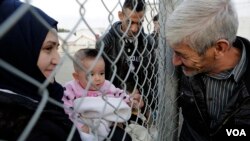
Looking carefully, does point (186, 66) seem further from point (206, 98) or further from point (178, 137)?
point (178, 137)

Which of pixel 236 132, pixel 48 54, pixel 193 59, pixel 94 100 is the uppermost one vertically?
pixel 48 54

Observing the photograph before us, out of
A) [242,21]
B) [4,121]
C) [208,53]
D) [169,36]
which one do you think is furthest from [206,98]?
[242,21]

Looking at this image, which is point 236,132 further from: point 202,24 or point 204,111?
point 202,24

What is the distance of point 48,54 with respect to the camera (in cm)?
118

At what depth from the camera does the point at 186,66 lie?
165 cm

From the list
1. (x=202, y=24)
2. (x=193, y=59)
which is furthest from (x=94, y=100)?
(x=202, y=24)

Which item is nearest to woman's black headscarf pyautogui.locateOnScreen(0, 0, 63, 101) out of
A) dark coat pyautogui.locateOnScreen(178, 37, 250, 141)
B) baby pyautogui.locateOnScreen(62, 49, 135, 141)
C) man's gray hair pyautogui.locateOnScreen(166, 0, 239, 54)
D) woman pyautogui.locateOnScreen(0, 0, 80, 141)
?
woman pyautogui.locateOnScreen(0, 0, 80, 141)

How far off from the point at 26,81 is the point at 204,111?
1048mm

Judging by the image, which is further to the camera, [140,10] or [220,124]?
[140,10]

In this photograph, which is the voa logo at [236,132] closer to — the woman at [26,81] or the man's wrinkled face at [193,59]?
the man's wrinkled face at [193,59]

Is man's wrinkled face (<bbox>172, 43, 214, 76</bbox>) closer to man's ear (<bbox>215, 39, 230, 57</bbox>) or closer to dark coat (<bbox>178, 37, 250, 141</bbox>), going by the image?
man's ear (<bbox>215, 39, 230, 57</bbox>)

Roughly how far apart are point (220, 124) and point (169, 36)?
500mm

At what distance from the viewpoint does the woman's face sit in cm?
116

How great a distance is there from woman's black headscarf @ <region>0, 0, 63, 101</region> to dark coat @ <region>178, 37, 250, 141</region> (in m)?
0.92
